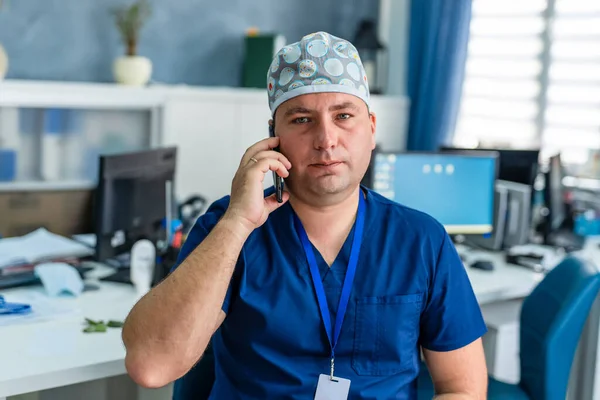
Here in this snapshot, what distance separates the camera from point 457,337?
1.65 metres

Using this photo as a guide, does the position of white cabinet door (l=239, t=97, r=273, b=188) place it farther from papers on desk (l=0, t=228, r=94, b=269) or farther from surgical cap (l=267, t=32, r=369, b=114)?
surgical cap (l=267, t=32, r=369, b=114)

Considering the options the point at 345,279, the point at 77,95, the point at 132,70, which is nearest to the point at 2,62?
the point at 77,95

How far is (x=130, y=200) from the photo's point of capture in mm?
2617

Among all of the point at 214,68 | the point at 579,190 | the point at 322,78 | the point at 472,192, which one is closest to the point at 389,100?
the point at 214,68

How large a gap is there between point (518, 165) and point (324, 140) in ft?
7.55

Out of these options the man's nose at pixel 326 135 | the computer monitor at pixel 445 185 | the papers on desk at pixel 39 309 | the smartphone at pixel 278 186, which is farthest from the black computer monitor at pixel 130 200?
the man's nose at pixel 326 135

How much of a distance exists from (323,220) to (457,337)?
1.38 feet

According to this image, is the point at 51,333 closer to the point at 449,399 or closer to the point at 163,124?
the point at 449,399

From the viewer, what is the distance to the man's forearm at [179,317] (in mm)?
1442

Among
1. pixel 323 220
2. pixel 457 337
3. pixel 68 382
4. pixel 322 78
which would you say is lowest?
pixel 68 382

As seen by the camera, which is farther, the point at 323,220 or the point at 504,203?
the point at 504,203

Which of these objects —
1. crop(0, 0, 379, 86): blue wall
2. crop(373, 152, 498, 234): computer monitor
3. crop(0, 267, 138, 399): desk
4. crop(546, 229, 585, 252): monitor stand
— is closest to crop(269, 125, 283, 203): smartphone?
crop(0, 267, 138, 399): desk

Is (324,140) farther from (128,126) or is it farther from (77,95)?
(128,126)

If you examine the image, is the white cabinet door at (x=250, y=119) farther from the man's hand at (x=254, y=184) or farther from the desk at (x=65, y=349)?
the man's hand at (x=254, y=184)
